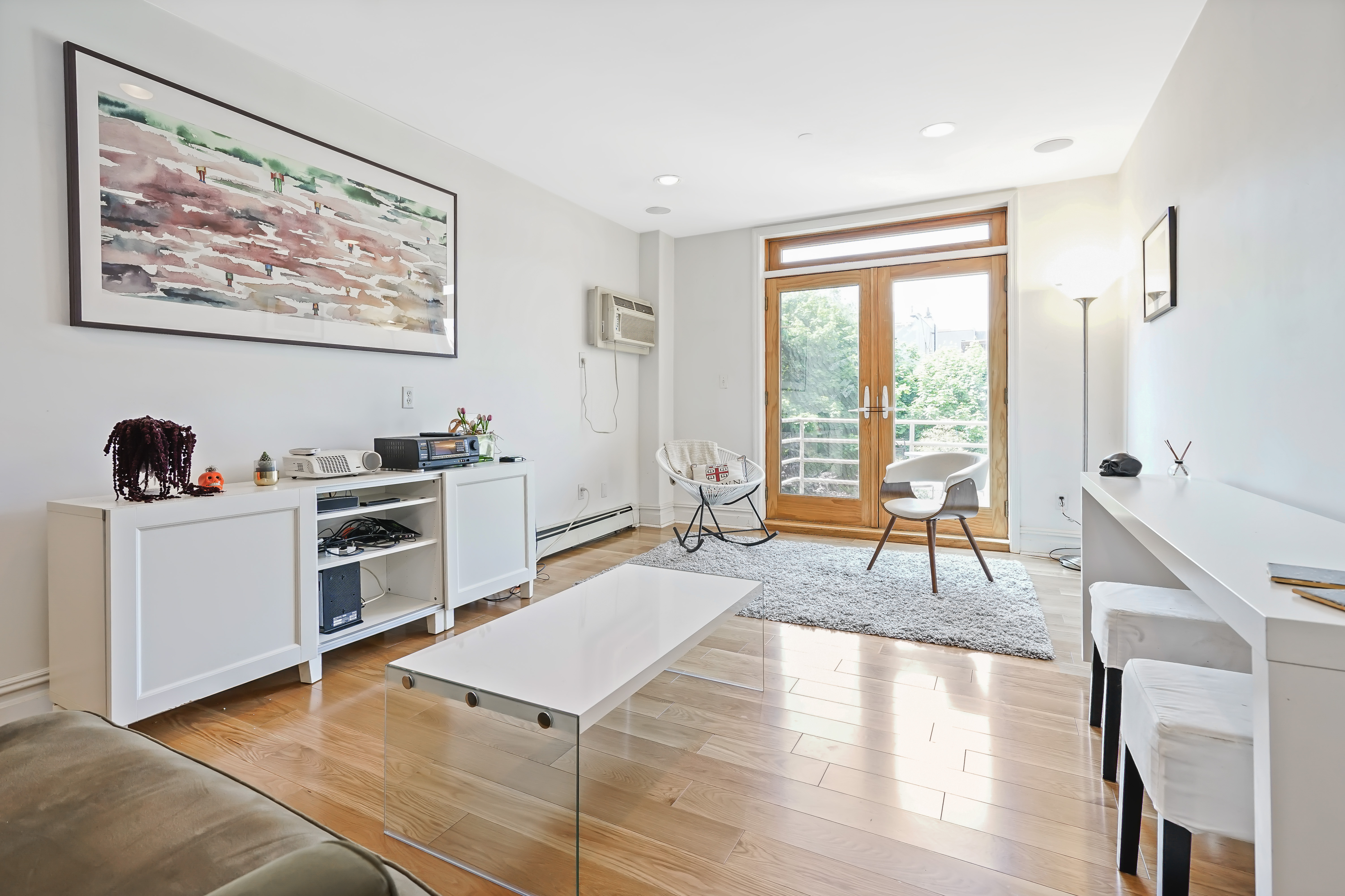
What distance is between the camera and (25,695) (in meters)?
1.96

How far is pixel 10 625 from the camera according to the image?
76.3 inches

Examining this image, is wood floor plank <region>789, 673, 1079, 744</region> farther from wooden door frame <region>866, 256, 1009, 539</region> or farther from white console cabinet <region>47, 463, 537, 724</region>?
wooden door frame <region>866, 256, 1009, 539</region>

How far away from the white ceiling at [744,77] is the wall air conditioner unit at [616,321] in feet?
2.81

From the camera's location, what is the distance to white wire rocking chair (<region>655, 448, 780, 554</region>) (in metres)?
4.23

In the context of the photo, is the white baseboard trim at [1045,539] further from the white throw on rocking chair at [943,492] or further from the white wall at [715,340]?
the white wall at [715,340]

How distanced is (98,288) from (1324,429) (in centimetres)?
359

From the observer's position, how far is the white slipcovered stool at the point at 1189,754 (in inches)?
38.3

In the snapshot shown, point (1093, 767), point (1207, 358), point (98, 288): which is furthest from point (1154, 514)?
point (98, 288)

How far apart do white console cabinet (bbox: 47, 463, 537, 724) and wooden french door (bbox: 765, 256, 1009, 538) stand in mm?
3200

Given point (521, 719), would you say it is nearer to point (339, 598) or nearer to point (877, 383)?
point (339, 598)

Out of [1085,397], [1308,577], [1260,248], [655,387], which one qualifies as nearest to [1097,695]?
[1308,577]

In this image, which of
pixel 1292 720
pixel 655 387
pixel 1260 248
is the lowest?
pixel 1292 720

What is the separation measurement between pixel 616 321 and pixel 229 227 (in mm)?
2608

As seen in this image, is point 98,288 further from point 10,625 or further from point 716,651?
point 716,651
